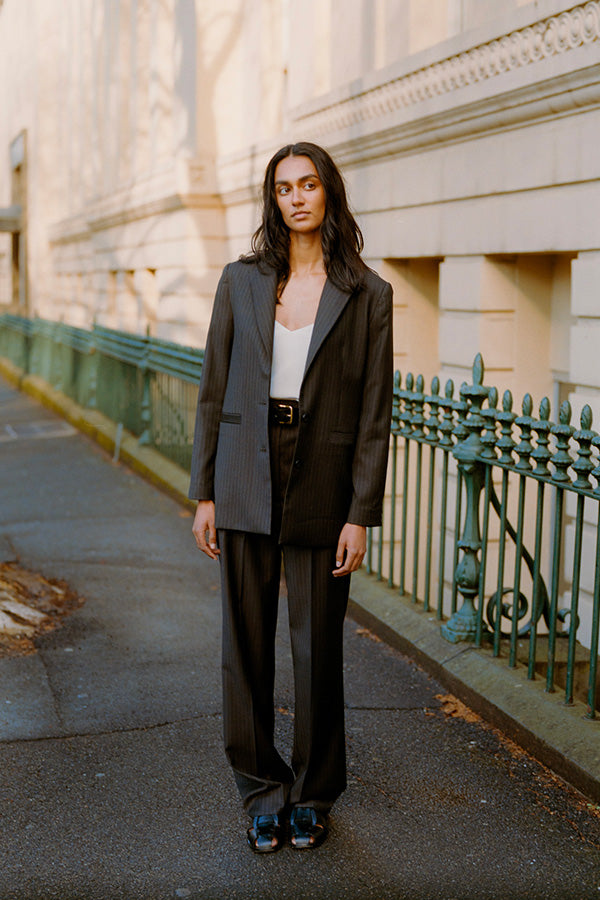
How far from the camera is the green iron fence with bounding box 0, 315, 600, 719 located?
466 centimetres

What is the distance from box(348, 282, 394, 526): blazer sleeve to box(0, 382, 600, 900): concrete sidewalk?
41.5 inches

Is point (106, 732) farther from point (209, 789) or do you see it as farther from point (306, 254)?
point (306, 254)

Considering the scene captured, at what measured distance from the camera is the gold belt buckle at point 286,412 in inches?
141

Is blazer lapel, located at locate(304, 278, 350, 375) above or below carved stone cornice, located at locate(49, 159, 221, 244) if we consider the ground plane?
below

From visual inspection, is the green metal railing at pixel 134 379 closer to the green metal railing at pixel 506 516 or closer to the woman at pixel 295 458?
the green metal railing at pixel 506 516

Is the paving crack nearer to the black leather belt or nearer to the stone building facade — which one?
the black leather belt

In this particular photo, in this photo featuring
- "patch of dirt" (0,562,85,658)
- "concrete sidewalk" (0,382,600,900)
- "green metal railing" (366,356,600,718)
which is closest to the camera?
"concrete sidewalk" (0,382,600,900)

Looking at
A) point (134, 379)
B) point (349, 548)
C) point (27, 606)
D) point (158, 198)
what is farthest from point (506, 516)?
point (158, 198)

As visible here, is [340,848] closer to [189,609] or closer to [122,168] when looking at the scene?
[189,609]

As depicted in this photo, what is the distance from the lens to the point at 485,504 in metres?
5.31

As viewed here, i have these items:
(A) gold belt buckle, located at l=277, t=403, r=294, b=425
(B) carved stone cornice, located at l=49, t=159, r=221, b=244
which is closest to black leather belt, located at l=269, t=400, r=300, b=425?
(A) gold belt buckle, located at l=277, t=403, r=294, b=425

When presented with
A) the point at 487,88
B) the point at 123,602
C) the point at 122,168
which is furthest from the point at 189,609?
the point at 122,168

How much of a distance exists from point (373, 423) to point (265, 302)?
488mm

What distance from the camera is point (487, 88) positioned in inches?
313
